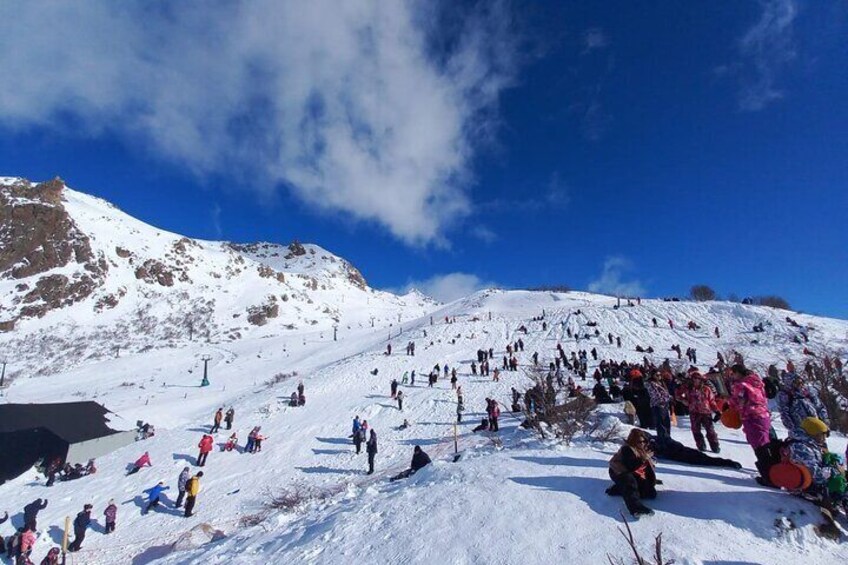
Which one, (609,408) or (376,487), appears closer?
(376,487)

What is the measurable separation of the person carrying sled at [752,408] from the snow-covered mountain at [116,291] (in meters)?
63.6

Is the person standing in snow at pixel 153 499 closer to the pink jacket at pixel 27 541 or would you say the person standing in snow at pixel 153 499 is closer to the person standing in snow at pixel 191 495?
the person standing in snow at pixel 191 495

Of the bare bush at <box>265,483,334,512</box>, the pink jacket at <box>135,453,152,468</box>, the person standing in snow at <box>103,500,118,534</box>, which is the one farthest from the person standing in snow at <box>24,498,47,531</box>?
the bare bush at <box>265,483,334,512</box>

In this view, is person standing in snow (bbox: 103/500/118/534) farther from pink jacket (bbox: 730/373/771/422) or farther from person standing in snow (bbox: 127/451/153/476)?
pink jacket (bbox: 730/373/771/422)

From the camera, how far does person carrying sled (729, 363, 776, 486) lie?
259 inches

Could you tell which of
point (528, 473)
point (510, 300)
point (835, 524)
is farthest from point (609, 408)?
point (510, 300)

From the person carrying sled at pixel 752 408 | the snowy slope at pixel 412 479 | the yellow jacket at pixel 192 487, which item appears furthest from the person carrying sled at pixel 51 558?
the person carrying sled at pixel 752 408

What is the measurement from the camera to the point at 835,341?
3238cm

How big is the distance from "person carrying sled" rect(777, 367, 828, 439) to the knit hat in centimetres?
68

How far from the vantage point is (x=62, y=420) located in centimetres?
2305

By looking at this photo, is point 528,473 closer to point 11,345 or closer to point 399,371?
point 399,371

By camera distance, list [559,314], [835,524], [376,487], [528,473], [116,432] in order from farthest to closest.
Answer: [559,314] < [116,432] < [376,487] < [528,473] < [835,524]

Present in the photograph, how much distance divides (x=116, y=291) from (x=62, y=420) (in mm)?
63762

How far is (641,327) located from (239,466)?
123ft
